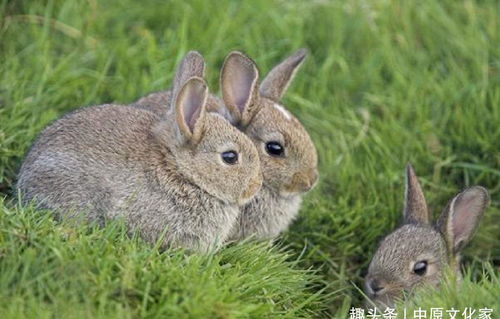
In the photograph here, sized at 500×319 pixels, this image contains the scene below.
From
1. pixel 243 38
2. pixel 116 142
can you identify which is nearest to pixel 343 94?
pixel 243 38

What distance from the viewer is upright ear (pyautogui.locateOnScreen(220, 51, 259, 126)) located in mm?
5605

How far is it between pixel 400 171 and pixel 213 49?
160 centimetres

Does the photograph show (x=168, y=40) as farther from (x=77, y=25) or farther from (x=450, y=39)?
(x=450, y=39)

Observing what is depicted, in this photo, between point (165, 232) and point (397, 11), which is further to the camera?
point (397, 11)

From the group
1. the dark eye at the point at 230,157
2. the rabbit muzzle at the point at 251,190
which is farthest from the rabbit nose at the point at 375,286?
the dark eye at the point at 230,157

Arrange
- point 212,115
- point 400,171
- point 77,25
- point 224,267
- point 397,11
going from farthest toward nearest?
point 397,11
point 77,25
point 400,171
point 212,115
point 224,267

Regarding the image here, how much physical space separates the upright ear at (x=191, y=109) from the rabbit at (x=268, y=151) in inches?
18.5

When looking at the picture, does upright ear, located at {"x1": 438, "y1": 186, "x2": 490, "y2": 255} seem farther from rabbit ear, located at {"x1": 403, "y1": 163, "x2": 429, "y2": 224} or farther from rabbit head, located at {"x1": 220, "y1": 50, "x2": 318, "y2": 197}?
rabbit head, located at {"x1": 220, "y1": 50, "x2": 318, "y2": 197}

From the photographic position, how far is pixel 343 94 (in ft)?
23.0

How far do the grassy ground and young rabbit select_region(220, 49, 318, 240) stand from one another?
0.26m

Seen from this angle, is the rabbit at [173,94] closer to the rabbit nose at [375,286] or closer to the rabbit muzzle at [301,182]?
A: the rabbit muzzle at [301,182]

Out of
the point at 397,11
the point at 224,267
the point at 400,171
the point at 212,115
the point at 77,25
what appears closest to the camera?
the point at 224,267

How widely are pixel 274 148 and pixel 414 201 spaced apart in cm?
91

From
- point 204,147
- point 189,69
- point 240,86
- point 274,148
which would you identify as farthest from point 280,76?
point 204,147
